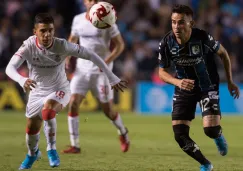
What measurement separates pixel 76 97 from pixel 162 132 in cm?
368

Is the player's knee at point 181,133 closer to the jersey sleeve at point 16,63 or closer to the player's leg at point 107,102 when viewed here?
the jersey sleeve at point 16,63

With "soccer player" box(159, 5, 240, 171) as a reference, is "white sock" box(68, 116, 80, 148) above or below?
below

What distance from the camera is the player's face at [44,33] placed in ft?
25.4

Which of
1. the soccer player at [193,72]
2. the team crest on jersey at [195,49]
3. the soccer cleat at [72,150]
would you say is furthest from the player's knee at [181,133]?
the soccer cleat at [72,150]

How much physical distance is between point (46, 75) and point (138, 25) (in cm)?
1210

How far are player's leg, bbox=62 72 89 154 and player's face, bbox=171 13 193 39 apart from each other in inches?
116

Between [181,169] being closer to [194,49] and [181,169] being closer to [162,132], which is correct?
[194,49]

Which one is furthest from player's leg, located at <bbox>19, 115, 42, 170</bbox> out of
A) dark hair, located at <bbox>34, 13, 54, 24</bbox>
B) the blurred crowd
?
the blurred crowd

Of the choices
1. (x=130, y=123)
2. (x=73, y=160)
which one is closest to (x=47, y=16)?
(x=73, y=160)

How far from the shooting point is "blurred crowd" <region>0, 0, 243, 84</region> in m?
18.5

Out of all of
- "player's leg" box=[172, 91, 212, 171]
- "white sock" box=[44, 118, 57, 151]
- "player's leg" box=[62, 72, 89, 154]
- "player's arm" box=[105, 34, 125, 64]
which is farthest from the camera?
"player's arm" box=[105, 34, 125, 64]

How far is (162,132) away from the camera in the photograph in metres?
13.4

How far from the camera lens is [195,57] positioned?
7.70m

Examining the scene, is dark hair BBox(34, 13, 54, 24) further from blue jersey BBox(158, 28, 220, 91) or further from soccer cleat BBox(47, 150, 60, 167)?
soccer cleat BBox(47, 150, 60, 167)
